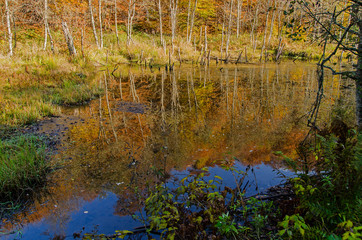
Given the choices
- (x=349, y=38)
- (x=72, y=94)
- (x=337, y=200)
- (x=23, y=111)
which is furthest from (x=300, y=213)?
(x=72, y=94)

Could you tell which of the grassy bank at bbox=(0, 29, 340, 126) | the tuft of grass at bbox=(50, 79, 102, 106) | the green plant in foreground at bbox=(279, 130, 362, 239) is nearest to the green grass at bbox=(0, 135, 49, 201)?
the grassy bank at bbox=(0, 29, 340, 126)

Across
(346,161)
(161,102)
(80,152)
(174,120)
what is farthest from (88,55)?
(346,161)

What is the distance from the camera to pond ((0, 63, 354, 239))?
333 centimetres

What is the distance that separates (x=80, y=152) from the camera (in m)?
5.07

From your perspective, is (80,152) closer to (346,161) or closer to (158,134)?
(158,134)

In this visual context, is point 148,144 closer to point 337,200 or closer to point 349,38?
point 337,200

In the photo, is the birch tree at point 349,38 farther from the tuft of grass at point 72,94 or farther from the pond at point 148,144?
the tuft of grass at point 72,94

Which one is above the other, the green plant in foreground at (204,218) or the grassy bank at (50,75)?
the grassy bank at (50,75)

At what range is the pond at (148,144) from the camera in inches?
131

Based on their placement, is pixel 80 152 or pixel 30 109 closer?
pixel 80 152

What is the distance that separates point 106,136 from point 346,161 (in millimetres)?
5058

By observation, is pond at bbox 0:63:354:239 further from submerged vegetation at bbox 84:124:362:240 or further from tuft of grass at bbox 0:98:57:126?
submerged vegetation at bbox 84:124:362:240

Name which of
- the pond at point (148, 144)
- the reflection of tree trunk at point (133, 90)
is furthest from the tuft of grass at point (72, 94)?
the reflection of tree trunk at point (133, 90)

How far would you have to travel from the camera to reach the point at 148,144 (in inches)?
216
